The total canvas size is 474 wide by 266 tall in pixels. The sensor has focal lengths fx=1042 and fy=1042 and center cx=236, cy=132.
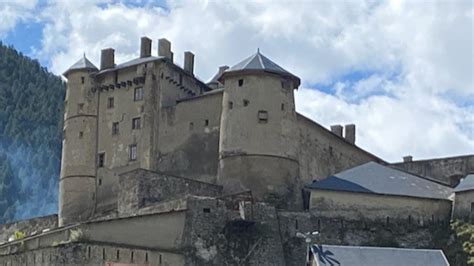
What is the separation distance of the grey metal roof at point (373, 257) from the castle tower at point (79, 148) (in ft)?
71.7

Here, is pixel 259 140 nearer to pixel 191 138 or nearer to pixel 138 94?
pixel 191 138

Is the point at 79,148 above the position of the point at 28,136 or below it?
below

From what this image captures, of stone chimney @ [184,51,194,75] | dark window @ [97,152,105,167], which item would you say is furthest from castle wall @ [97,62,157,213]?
stone chimney @ [184,51,194,75]

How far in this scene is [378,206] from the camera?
2093 inches

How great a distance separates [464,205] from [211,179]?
14.1 m

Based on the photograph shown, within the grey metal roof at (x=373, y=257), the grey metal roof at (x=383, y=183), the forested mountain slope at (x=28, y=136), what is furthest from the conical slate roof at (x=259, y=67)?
the forested mountain slope at (x=28, y=136)

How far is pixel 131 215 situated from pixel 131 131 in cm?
1249

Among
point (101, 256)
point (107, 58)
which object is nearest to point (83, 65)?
point (107, 58)

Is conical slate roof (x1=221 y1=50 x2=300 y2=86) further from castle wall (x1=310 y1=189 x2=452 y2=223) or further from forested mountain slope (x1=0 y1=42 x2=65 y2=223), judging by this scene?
forested mountain slope (x1=0 y1=42 x2=65 y2=223)

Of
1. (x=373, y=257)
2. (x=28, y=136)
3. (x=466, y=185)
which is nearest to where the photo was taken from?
(x=373, y=257)

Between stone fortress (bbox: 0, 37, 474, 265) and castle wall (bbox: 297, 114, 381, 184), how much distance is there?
0.31ft

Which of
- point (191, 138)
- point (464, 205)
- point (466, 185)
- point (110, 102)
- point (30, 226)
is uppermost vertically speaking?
point (110, 102)

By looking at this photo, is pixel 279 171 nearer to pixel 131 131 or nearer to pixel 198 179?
pixel 198 179

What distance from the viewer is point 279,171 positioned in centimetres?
5541
